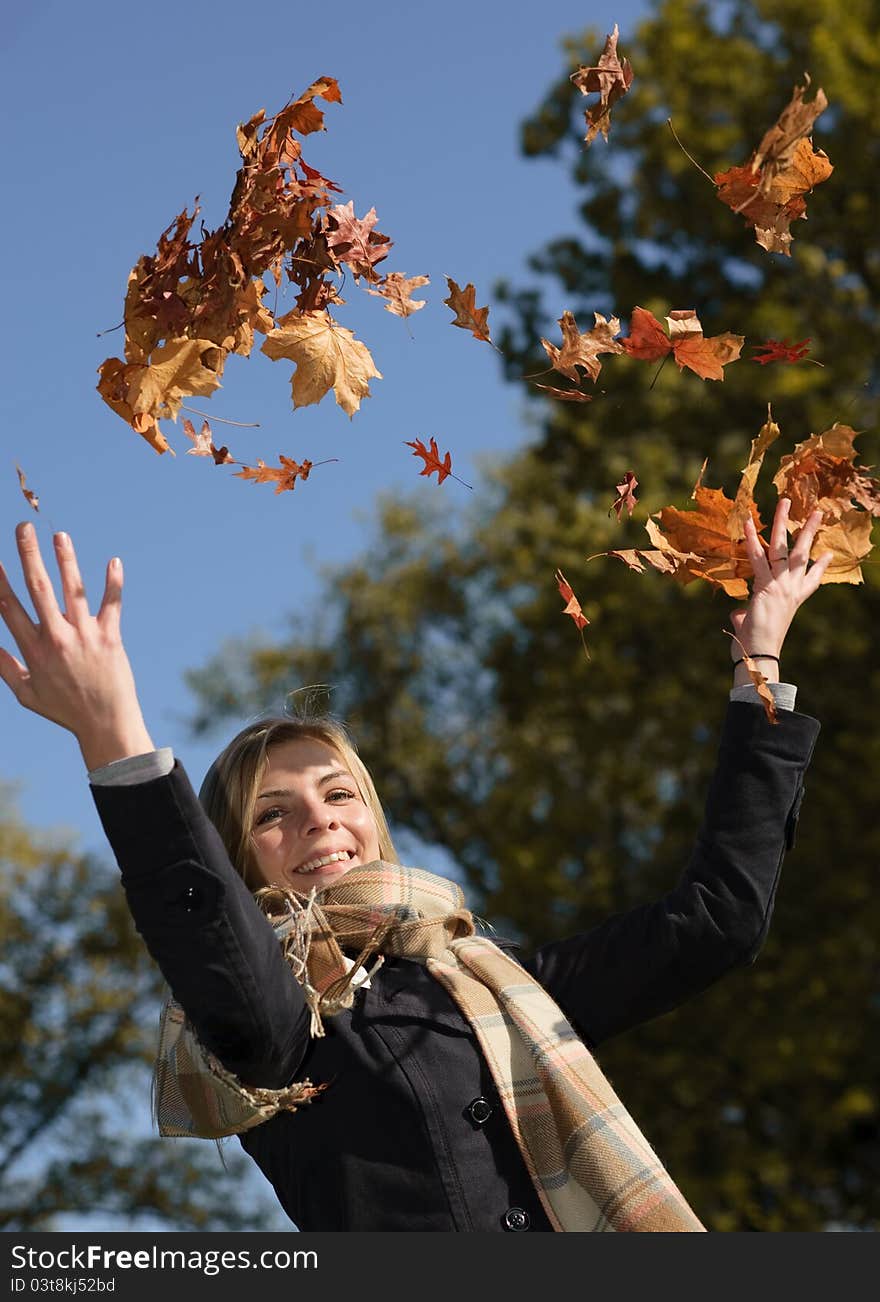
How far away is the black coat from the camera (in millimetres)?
2209

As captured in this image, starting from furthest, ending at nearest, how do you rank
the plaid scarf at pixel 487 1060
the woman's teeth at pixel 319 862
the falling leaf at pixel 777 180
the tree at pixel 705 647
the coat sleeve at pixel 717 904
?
the tree at pixel 705 647 < the woman's teeth at pixel 319 862 < the coat sleeve at pixel 717 904 < the falling leaf at pixel 777 180 < the plaid scarf at pixel 487 1060

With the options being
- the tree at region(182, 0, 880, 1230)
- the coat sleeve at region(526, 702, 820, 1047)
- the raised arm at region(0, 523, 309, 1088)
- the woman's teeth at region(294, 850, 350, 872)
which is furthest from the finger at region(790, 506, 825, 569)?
the tree at region(182, 0, 880, 1230)

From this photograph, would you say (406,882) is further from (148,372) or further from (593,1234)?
(148,372)

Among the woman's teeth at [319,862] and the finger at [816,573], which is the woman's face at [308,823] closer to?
the woman's teeth at [319,862]

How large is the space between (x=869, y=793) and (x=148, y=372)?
9.56m

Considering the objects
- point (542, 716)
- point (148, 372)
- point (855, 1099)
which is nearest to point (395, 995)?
point (148, 372)

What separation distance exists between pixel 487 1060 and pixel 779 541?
1162 millimetres

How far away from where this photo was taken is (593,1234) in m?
2.41

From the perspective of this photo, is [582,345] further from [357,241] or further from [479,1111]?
[479,1111]

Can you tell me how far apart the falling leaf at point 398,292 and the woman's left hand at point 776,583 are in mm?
809

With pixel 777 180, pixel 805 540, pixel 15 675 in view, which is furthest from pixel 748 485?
pixel 15 675

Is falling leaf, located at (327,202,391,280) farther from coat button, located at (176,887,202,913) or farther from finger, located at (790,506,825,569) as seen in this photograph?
coat button, located at (176,887,202,913)

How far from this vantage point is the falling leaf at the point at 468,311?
2.81 meters

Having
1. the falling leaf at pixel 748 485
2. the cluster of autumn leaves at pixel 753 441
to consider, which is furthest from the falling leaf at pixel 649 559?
the falling leaf at pixel 748 485
